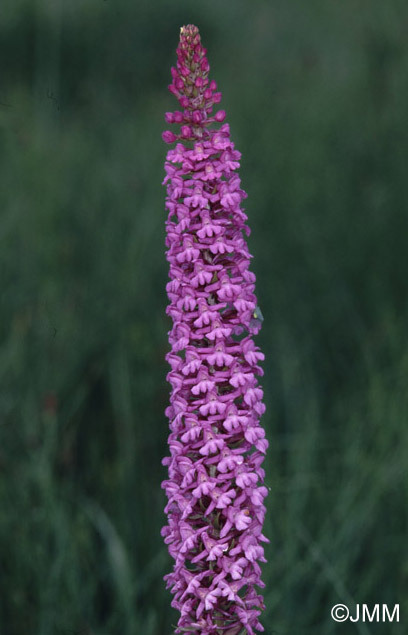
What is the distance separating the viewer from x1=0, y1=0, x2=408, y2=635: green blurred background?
3230 millimetres

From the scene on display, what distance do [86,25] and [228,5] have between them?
263cm

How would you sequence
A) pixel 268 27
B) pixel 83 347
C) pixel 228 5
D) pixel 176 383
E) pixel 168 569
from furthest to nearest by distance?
pixel 228 5 → pixel 268 27 → pixel 83 347 → pixel 168 569 → pixel 176 383

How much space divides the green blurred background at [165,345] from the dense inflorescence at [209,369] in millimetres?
1165

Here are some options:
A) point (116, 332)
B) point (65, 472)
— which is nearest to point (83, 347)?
point (116, 332)

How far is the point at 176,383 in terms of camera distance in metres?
1.69

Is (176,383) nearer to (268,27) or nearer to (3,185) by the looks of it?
(3,185)

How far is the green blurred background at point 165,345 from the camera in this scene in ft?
10.6

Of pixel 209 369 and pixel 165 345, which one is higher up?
pixel 165 345

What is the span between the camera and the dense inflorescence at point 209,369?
5.42 feet

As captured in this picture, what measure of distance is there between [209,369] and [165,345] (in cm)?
294

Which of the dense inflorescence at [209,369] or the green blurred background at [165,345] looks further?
the green blurred background at [165,345]

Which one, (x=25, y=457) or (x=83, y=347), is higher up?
(x=83, y=347)

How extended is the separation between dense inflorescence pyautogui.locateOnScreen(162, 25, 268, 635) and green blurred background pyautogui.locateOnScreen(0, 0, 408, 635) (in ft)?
3.82

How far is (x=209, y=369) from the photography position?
1688mm
